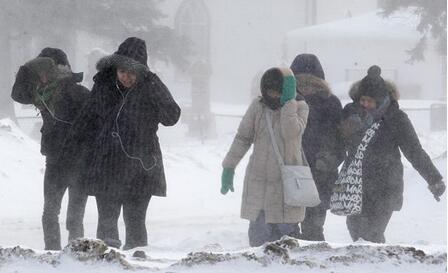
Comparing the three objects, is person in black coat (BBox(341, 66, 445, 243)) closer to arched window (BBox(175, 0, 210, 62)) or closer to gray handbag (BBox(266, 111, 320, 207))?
gray handbag (BBox(266, 111, 320, 207))

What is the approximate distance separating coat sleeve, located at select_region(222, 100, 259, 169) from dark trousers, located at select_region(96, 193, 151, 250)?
598 millimetres

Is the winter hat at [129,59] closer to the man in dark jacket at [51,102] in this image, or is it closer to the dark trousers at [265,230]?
the man in dark jacket at [51,102]

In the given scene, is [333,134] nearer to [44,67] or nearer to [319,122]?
[319,122]

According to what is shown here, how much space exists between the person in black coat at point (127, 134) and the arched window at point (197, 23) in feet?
118

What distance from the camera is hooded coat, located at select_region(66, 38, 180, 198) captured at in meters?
5.01

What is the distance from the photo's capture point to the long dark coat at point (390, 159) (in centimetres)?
564

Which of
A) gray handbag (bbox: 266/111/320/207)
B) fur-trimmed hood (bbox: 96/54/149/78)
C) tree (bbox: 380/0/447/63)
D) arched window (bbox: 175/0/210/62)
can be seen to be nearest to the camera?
fur-trimmed hood (bbox: 96/54/149/78)

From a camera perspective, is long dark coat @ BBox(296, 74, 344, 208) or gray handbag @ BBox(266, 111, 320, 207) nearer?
gray handbag @ BBox(266, 111, 320, 207)

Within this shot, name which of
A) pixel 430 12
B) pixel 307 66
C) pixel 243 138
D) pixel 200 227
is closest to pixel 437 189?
pixel 307 66

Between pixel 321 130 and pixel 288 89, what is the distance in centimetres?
75

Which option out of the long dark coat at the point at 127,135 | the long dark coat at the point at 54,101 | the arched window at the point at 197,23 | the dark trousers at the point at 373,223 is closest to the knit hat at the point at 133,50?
the long dark coat at the point at 127,135

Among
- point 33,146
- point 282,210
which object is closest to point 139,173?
point 282,210

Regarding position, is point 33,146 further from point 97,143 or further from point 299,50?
point 299,50

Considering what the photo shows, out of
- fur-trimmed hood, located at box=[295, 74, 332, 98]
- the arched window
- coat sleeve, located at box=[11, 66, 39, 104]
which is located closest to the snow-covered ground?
fur-trimmed hood, located at box=[295, 74, 332, 98]
